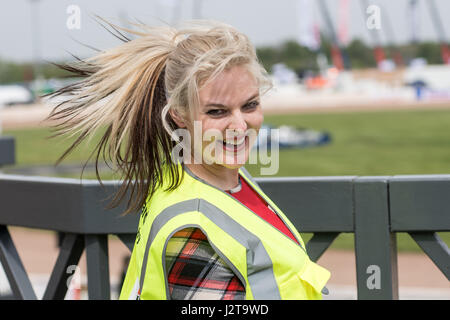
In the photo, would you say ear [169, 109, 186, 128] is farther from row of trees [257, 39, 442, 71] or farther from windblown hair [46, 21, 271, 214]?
row of trees [257, 39, 442, 71]

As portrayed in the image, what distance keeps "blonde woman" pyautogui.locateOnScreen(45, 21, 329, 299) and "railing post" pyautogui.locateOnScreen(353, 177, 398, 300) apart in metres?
0.69

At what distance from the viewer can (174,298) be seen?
1355 mm

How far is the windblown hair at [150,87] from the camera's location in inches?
56.8

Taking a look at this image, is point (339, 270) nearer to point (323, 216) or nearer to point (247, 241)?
point (323, 216)

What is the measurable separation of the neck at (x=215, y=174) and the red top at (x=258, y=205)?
0.03m

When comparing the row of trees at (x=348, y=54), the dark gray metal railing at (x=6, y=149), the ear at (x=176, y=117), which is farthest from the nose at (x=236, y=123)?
the row of trees at (x=348, y=54)

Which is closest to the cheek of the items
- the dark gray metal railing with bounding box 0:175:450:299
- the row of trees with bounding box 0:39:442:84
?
the dark gray metal railing with bounding box 0:175:450:299

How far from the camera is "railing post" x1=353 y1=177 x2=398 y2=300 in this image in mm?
2195

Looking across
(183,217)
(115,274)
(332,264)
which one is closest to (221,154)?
(183,217)

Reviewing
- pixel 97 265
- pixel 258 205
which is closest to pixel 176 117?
pixel 258 205

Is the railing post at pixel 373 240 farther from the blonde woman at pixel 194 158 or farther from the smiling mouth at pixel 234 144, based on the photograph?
the smiling mouth at pixel 234 144

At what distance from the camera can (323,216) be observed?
2258 millimetres
